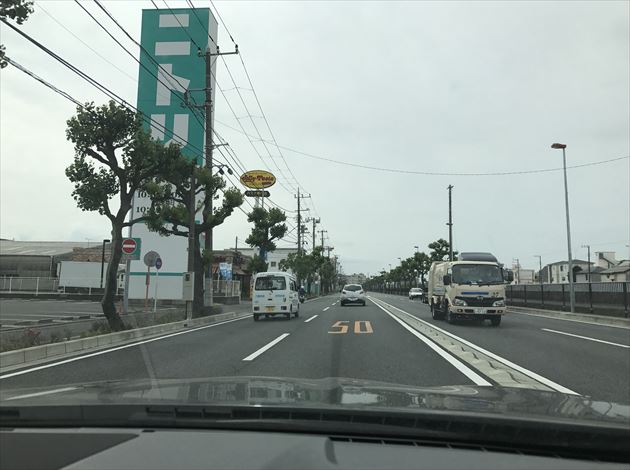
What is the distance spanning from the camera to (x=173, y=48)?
34.2 meters

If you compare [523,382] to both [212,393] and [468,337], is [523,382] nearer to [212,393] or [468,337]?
[212,393]

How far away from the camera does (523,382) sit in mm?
6953

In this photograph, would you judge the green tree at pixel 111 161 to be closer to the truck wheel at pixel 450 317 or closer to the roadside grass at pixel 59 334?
the roadside grass at pixel 59 334

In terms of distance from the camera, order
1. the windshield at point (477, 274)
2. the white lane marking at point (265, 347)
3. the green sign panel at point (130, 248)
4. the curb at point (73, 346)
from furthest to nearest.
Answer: the windshield at point (477, 274)
the green sign panel at point (130, 248)
the white lane marking at point (265, 347)
the curb at point (73, 346)

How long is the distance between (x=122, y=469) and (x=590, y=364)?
9.11 meters

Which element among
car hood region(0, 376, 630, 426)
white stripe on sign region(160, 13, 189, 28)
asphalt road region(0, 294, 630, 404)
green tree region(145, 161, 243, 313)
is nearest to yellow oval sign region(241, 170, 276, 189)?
white stripe on sign region(160, 13, 189, 28)

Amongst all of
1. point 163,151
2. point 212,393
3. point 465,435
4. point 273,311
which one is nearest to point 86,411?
point 212,393

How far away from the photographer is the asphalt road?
7426 millimetres

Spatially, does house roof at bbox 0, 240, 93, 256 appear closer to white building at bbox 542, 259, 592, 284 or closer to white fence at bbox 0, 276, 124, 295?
white fence at bbox 0, 276, 124, 295

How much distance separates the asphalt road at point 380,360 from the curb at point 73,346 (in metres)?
0.80

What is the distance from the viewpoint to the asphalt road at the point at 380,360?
7426mm

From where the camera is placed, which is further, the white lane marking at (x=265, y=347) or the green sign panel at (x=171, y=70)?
the green sign panel at (x=171, y=70)

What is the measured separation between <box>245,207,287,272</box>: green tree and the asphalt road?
18885 mm

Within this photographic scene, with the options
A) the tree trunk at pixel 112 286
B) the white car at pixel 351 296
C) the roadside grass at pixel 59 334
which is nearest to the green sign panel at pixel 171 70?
the white car at pixel 351 296
